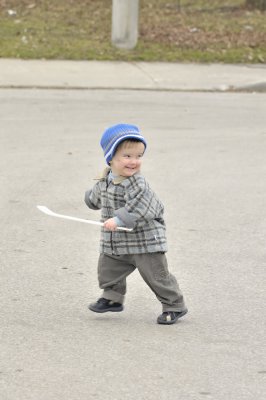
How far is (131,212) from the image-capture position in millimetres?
5527

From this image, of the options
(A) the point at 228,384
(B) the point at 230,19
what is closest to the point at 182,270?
(A) the point at 228,384

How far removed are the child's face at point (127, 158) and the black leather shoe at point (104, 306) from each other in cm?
77

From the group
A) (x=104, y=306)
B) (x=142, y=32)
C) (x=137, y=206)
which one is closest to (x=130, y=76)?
(x=142, y=32)

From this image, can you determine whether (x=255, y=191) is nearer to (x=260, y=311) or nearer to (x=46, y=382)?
(x=260, y=311)

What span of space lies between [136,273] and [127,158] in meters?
1.52

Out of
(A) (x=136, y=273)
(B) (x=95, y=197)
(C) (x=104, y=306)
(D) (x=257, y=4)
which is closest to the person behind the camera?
(B) (x=95, y=197)

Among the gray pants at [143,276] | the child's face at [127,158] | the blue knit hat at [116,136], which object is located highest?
the blue knit hat at [116,136]

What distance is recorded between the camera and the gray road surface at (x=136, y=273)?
16.6 ft

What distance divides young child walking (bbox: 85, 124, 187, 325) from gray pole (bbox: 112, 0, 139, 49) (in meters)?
11.1

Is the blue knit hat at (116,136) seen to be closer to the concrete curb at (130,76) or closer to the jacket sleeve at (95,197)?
the jacket sleeve at (95,197)

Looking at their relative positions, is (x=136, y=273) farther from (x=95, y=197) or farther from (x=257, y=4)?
(x=257, y=4)

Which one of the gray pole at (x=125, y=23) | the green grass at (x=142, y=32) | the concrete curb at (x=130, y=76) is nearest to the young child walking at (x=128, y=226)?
the concrete curb at (x=130, y=76)

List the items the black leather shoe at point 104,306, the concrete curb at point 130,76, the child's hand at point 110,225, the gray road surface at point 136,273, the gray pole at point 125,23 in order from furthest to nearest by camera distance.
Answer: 1. the gray pole at point 125,23
2. the concrete curb at point 130,76
3. the black leather shoe at point 104,306
4. the child's hand at point 110,225
5. the gray road surface at point 136,273

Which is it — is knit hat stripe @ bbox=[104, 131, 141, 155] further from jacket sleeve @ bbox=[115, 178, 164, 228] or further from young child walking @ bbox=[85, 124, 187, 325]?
jacket sleeve @ bbox=[115, 178, 164, 228]
